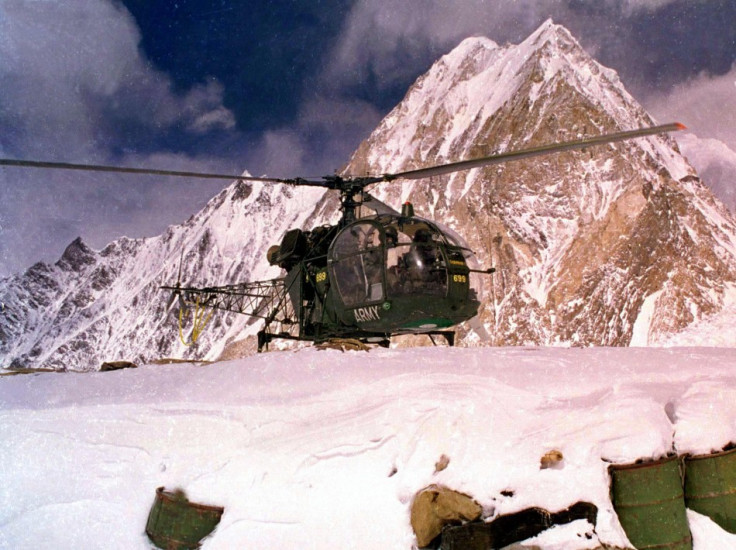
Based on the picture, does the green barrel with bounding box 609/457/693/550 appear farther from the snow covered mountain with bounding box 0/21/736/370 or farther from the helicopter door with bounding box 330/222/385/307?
the snow covered mountain with bounding box 0/21/736/370

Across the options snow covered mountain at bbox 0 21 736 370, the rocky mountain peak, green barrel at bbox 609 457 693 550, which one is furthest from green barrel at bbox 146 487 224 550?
the rocky mountain peak

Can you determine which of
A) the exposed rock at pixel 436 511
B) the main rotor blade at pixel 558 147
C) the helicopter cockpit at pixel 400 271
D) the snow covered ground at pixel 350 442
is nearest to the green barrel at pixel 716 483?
the snow covered ground at pixel 350 442

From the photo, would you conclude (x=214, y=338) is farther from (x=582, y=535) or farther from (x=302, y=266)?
(x=582, y=535)

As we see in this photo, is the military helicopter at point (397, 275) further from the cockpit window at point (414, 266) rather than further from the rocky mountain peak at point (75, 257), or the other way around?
the rocky mountain peak at point (75, 257)

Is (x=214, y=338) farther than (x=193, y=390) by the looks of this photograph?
Yes

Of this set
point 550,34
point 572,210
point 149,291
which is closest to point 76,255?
point 149,291

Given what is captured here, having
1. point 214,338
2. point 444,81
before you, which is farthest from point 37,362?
point 444,81

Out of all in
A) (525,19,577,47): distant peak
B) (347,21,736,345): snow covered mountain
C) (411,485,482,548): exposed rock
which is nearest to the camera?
(411,485,482,548): exposed rock
